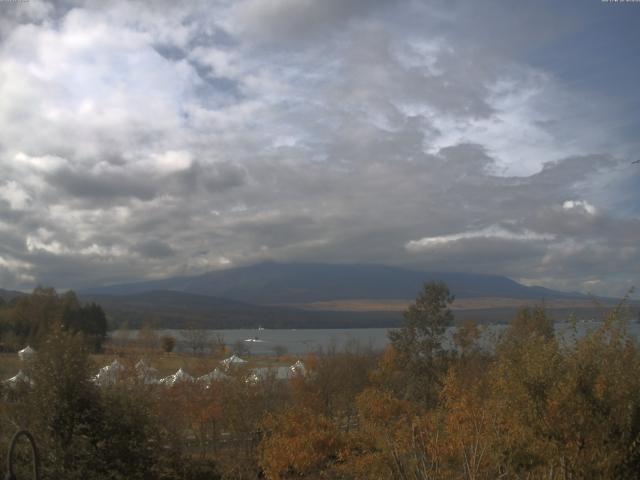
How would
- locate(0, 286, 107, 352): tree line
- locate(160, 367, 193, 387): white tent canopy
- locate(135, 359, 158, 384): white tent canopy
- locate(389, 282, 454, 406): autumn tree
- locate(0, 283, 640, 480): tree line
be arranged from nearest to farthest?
1. locate(0, 283, 640, 480): tree line
2. locate(135, 359, 158, 384): white tent canopy
3. locate(160, 367, 193, 387): white tent canopy
4. locate(389, 282, 454, 406): autumn tree
5. locate(0, 286, 107, 352): tree line

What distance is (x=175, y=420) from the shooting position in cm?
2984

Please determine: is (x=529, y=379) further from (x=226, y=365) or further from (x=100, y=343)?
(x=100, y=343)

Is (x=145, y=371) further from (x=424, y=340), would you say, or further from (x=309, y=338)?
(x=309, y=338)

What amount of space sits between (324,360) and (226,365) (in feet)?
26.3

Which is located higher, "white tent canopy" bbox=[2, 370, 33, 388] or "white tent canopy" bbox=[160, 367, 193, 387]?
"white tent canopy" bbox=[2, 370, 33, 388]

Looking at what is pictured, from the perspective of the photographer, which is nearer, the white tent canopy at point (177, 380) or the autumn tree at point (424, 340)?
the white tent canopy at point (177, 380)

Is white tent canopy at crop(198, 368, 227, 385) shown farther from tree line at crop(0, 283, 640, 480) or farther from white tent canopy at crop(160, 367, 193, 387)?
tree line at crop(0, 283, 640, 480)

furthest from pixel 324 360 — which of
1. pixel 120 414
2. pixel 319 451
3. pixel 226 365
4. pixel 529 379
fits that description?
pixel 529 379

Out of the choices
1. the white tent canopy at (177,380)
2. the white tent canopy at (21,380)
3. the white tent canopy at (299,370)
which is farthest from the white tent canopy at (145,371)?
the white tent canopy at (21,380)

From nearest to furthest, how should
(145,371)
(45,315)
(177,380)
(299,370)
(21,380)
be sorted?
(21,380)
(145,371)
(177,380)
(299,370)
(45,315)

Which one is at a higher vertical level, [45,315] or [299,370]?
[45,315]

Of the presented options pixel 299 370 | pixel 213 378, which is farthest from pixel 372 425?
pixel 299 370

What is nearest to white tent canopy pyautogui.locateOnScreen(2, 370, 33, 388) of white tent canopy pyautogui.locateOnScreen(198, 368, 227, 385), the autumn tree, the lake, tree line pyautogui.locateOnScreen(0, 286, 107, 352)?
white tent canopy pyautogui.locateOnScreen(198, 368, 227, 385)

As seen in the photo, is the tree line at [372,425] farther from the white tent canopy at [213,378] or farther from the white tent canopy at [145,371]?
the white tent canopy at [145,371]
